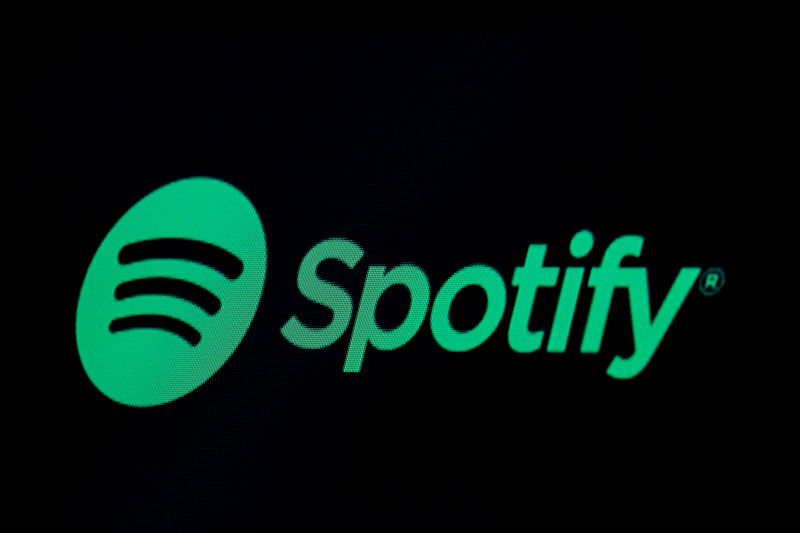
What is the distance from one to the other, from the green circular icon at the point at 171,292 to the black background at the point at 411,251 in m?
0.04

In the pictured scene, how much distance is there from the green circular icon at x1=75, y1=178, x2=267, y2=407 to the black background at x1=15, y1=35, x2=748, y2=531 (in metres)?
0.04

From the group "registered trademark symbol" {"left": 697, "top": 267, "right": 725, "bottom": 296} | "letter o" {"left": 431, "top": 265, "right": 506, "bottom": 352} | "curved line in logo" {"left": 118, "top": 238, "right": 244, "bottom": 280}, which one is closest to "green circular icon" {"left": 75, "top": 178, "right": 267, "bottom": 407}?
"curved line in logo" {"left": 118, "top": 238, "right": 244, "bottom": 280}

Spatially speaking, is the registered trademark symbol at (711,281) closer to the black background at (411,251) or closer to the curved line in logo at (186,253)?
the black background at (411,251)

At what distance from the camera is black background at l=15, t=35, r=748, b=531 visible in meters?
2.17

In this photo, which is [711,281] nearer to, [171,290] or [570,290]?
[570,290]

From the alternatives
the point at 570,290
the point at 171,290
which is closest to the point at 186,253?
the point at 171,290

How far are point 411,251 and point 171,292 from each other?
2.30 feet

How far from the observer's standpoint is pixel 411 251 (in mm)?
2373

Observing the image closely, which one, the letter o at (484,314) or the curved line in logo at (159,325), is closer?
the letter o at (484,314)

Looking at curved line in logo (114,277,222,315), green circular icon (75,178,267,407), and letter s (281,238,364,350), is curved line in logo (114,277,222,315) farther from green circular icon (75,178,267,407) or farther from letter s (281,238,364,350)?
letter s (281,238,364,350)

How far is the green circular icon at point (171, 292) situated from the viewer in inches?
96.9

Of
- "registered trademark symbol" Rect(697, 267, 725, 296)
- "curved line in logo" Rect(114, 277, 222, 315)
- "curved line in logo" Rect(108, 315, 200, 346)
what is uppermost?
"registered trademark symbol" Rect(697, 267, 725, 296)

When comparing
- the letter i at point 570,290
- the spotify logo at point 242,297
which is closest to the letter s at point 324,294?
the spotify logo at point 242,297

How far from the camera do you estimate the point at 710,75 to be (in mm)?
2223
